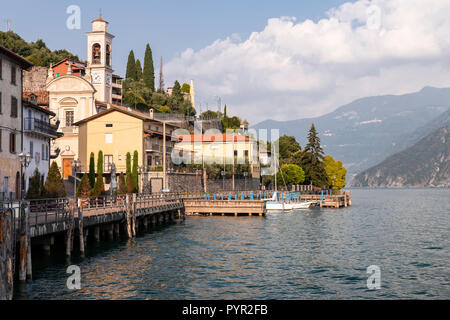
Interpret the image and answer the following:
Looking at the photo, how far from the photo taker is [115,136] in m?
75.4

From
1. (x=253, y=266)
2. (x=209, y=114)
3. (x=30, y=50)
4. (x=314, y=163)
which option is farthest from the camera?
(x=209, y=114)

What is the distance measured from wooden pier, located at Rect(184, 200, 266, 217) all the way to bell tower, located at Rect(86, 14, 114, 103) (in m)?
36.8

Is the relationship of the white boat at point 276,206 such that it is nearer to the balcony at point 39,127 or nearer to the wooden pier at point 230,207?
the wooden pier at point 230,207

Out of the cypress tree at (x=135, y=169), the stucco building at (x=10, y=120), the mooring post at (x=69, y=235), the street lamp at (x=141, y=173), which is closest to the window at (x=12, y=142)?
the stucco building at (x=10, y=120)

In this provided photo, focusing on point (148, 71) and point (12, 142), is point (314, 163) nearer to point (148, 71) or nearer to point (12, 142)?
point (148, 71)

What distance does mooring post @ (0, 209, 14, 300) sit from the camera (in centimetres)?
1792

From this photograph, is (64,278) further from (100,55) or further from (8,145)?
(100,55)

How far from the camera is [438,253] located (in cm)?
3534

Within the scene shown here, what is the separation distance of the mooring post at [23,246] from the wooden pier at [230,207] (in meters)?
42.8

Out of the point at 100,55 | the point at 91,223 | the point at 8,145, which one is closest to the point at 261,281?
the point at 91,223

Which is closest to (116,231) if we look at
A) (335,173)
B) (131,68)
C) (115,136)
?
(115,136)

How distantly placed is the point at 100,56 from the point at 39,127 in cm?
4297

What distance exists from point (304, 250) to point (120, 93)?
3382 inches

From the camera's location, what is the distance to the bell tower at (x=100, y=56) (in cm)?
8577
